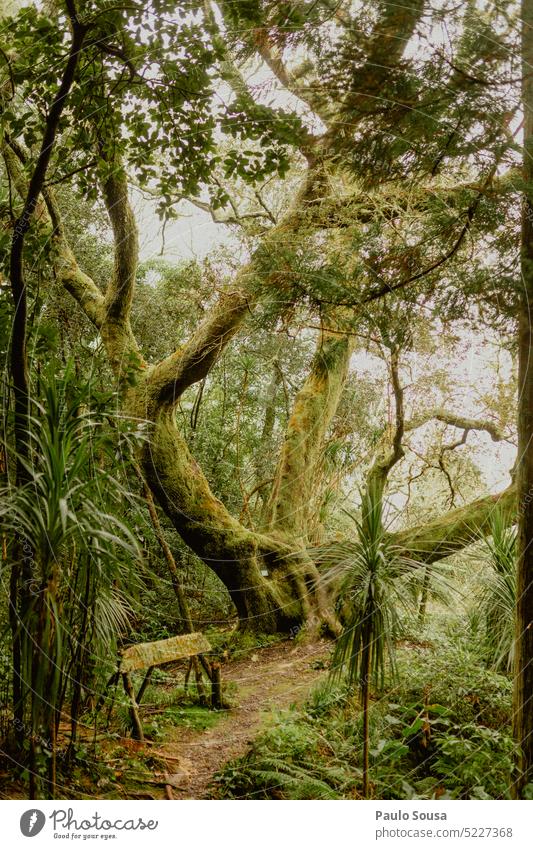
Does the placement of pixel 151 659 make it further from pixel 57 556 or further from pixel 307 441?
pixel 307 441

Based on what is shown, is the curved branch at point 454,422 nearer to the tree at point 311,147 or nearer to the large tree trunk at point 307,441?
the tree at point 311,147

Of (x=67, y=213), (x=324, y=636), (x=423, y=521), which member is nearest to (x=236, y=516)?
(x=324, y=636)

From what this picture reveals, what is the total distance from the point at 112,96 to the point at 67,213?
50.9 inches

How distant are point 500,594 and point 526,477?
0.56 metres

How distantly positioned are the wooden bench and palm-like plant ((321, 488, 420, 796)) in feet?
2.63

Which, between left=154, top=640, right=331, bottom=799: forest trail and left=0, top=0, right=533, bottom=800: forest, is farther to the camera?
left=154, top=640, right=331, bottom=799: forest trail

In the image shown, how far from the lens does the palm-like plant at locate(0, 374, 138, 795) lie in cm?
190

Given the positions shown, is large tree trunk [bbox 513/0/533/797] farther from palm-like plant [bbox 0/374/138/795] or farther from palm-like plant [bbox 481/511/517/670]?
palm-like plant [bbox 0/374/138/795]

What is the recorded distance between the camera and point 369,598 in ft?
7.20

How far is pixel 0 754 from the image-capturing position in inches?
86.4

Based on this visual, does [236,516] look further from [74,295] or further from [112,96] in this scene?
[112,96]
